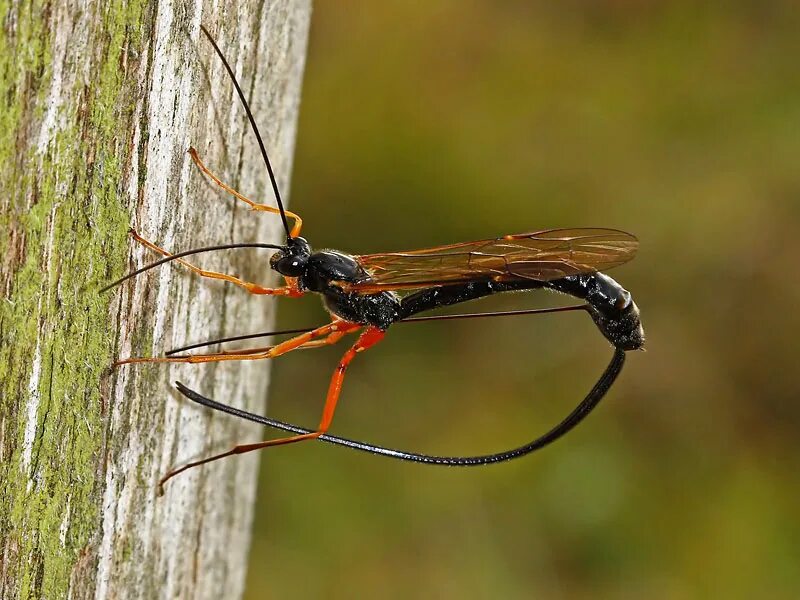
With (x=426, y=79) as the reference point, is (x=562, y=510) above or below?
below

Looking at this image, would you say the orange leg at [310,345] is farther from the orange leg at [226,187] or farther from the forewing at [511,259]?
the orange leg at [226,187]

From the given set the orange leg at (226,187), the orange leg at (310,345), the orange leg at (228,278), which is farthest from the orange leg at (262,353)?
the orange leg at (226,187)

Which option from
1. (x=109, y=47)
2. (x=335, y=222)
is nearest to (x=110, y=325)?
(x=109, y=47)

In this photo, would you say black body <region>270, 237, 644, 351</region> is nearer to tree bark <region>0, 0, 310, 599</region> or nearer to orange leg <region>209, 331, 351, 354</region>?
orange leg <region>209, 331, 351, 354</region>

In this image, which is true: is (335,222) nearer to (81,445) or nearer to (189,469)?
(189,469)

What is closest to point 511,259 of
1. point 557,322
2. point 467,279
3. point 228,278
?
point 467,279
